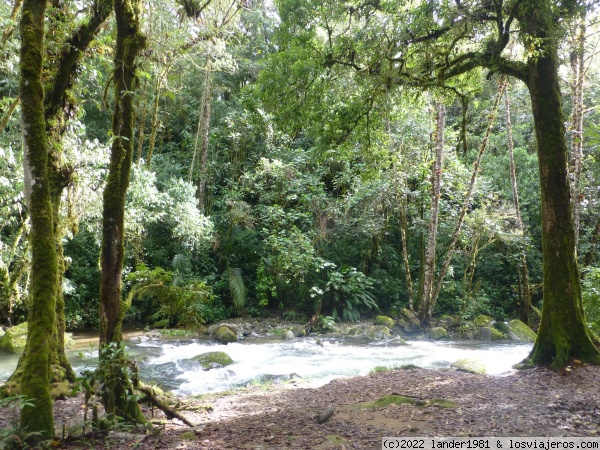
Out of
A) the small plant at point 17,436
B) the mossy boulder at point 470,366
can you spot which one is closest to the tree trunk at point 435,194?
the mossy boulder at point 470,366

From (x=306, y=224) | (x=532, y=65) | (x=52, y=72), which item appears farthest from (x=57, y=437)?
(x=306, y=224)

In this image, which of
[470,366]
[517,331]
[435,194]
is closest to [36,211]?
[470,366]

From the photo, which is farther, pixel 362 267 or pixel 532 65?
pixel 362 267

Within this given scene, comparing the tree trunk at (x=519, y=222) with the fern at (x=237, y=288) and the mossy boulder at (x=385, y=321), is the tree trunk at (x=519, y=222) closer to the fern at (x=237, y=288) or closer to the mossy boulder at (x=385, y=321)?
the mossy boulder at (x=385, y=321)

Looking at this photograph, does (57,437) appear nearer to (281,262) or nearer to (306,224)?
(281,262)

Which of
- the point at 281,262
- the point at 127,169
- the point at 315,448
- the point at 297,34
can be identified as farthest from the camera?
the point at 281,262

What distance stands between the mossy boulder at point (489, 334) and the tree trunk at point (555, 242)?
331 inches

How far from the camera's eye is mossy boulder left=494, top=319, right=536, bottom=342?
14.5 metres

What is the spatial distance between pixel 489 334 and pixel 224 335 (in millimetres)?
9167

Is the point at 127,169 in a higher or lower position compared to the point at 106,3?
lower

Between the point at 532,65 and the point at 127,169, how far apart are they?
6662 mm

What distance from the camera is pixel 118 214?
5.10 metres

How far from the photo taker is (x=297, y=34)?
26.5ft

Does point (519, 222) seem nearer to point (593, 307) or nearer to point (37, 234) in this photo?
point (593, 307)
